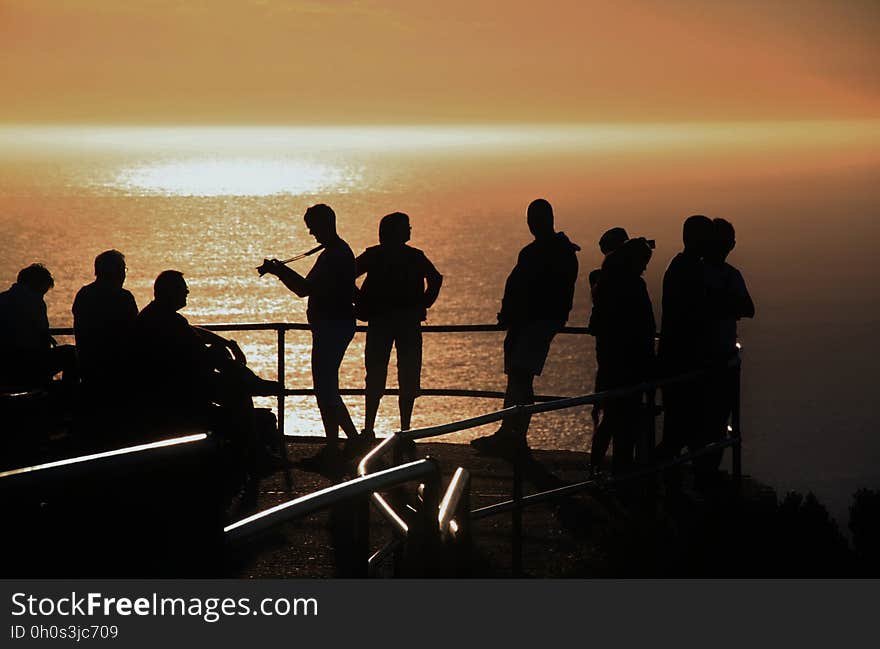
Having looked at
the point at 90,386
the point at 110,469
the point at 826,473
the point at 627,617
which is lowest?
the point at 826,473

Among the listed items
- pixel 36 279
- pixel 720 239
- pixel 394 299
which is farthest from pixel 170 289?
pixel 720 239

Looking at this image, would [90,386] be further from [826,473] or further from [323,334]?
[826,473]

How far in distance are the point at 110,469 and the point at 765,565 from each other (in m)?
4.58

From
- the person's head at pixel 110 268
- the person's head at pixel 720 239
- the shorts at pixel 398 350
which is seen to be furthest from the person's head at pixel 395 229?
the person's head at pixel 720 239

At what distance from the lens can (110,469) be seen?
2.14m

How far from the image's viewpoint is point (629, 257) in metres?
7.11

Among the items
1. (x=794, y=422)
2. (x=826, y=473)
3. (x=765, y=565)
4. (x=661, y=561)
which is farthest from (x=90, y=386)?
(x=794, y=422)

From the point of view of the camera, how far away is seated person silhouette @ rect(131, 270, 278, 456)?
6.01 metres

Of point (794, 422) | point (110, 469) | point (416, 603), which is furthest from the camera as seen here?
point (794, 422)

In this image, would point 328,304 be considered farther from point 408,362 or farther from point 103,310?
point 103,310

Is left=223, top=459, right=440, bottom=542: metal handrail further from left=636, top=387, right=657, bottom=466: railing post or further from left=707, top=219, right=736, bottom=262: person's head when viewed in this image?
left=707, top=219, right=736, bottom=262: person's head

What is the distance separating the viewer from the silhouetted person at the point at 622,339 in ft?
23.2

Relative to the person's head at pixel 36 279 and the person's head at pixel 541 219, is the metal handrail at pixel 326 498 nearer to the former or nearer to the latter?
the person's head at pixel 541 219

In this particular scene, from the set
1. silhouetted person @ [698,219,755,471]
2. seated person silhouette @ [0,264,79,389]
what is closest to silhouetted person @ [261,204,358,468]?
seated person silhouette @ [0,264,79,389]
